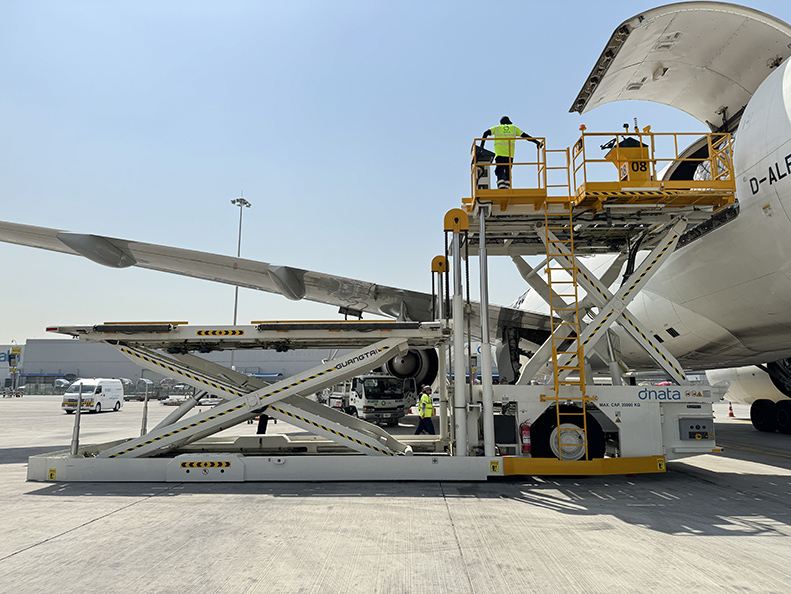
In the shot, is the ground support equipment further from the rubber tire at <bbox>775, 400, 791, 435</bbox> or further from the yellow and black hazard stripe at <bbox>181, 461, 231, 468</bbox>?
the rubber tire at <bbox>775, 400, 791, 435</bbox>

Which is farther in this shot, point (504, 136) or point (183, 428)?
point (504, 136)

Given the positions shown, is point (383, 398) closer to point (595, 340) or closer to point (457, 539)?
point (595, 340)

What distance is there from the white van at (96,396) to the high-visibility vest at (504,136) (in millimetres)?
27171

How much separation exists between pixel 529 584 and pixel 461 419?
165 inches

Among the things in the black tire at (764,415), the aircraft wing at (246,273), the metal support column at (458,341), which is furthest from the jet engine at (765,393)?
the metal support column at (458,341)

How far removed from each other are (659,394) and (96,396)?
104 feet

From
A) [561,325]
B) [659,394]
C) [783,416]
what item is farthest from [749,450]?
[561,325]

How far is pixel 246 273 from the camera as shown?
13734mm

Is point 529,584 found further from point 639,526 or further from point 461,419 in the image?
point 461,419

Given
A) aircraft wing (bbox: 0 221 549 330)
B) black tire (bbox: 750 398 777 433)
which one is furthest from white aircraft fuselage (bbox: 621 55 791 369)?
black tire (bbox: 750 398 777 433)

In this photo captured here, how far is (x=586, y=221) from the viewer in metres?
9.52

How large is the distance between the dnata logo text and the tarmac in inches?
50.2

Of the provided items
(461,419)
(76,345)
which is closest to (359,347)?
(461,419)

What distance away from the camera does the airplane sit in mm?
8734
